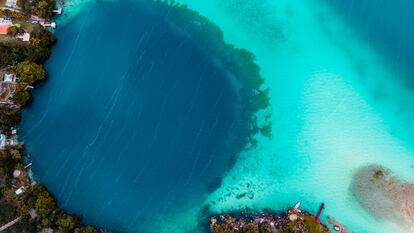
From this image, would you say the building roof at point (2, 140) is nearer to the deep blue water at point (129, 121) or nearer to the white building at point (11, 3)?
the deep blue water at point (129, 121)

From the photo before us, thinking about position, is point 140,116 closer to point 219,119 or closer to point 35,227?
point 219,119

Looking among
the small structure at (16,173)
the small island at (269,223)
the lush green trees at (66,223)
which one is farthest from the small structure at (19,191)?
the small island at (269,223)

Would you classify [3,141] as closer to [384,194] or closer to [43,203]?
[43,203]

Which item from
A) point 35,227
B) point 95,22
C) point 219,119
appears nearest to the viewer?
point 35,227

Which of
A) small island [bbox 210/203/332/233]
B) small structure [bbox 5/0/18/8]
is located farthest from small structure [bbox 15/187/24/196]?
small structure [bbox 5/0/18/8]

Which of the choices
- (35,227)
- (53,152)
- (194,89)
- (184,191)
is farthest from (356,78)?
(35,227)

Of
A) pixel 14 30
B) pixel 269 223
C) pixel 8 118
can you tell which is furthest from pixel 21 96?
pixel 269 223
